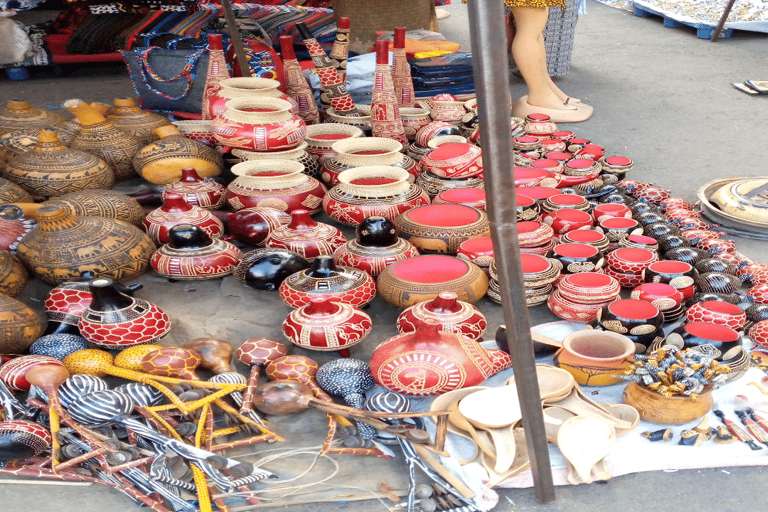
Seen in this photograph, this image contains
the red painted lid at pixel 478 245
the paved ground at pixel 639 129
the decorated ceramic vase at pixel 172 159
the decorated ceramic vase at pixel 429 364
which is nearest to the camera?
the paved ground at pixel 639 129

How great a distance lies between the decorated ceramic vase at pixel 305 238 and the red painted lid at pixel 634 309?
1179mm

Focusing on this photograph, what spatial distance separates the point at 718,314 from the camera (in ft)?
7.68

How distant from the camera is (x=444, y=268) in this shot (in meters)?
2.71

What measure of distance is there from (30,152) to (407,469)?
2.61 m

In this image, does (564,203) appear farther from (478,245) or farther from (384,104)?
(384,104)

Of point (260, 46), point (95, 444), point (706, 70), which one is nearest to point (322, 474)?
point (95, 444)

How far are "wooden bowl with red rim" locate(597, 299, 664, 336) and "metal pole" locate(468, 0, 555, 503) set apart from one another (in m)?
0.70

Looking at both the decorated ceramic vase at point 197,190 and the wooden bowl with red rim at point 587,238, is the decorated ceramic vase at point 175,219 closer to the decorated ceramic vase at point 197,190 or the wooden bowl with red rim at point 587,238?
the decorated ceramic vase at point 197,190

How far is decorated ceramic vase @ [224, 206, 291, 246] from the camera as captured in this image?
3160mm

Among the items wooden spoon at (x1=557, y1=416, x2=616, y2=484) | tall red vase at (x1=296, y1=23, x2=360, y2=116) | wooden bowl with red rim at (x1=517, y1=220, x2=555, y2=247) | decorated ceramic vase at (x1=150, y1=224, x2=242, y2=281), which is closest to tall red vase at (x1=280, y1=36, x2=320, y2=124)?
tall red vase at (x1=296, y1=23, x2=360, y2=116)

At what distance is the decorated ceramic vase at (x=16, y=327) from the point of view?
7.50ft

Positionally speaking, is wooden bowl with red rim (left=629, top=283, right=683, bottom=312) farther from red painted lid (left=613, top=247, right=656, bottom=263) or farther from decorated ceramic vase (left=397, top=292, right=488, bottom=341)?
decorated ceramic vase (left=397, top=292, right=488, bottom=341)

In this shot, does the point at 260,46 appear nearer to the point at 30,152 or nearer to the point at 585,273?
the point at 30,152

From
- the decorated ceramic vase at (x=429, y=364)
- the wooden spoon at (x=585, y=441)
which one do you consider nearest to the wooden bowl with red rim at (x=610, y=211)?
the decorated ceramic vase at (x=429, y=364)
